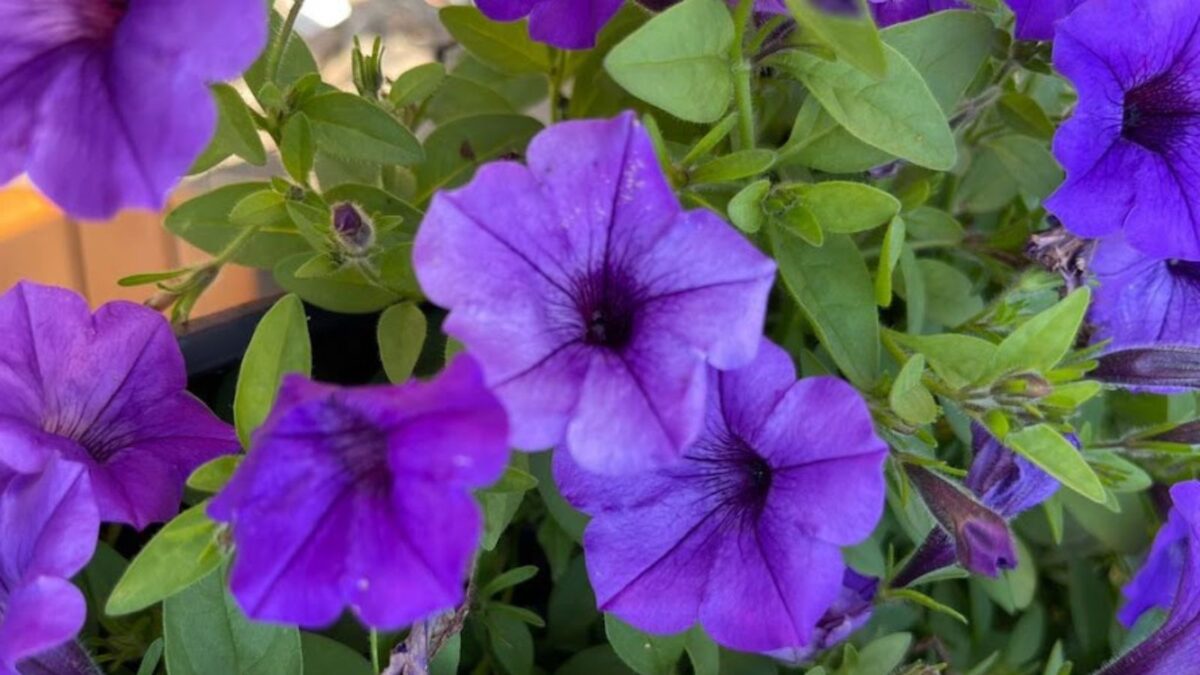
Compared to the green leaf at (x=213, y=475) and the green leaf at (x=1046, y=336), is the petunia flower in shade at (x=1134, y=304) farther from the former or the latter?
the green leaf at (x=213, y=475)

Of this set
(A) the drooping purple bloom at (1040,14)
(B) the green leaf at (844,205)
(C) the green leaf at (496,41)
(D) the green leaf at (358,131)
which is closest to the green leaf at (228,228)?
(D) the green leaf at (358,131)

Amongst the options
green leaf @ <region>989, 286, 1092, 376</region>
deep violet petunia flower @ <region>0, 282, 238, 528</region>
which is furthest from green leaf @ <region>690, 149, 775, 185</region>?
deep violet petunia flower @ <region>0, 282, 238, 528</region>

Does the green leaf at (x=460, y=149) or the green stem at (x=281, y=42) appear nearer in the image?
the green stem at (x=281, y=42)

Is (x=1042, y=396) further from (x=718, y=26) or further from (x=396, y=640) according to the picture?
(x=396, y=640)

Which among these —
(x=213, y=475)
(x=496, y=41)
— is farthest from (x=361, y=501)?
(x=496, y=41)

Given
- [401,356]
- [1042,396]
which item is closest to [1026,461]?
[1042,396]

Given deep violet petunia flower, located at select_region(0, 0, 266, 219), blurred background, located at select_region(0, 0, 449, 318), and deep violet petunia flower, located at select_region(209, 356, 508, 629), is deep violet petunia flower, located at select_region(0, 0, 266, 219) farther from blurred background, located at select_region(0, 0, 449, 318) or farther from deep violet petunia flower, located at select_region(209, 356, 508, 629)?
blurred background, located at select_region(0, 0, 449, 318)
